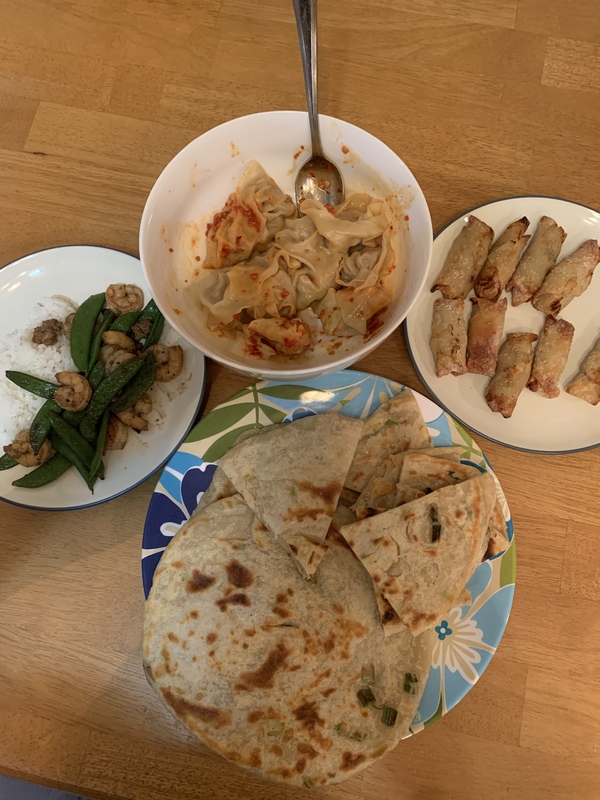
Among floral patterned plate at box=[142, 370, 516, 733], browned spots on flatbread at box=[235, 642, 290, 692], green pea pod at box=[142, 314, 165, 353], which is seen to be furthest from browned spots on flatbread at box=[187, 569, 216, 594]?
green pea pod at box=[142, 314, 165, 353]

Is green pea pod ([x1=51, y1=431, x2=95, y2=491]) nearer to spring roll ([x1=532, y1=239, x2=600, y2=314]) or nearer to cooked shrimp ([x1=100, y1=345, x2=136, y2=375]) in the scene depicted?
cooked shrimp ([x1=100, y1=345, x2=136, y2=375])

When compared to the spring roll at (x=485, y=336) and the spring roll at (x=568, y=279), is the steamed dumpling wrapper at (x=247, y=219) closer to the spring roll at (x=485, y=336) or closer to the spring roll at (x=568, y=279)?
the spring roll at (x=485, y=336)

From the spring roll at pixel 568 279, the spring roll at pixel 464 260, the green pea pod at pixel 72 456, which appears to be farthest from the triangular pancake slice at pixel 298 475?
the spring roll at pixel 568 279

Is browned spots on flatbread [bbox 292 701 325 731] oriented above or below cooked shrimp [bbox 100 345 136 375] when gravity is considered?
below

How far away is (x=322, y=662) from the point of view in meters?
1.61

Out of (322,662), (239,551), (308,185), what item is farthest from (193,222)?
(322,662)

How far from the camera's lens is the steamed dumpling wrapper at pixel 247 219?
166cm

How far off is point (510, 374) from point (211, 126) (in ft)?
5.17

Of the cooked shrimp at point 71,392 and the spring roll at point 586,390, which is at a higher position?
the spring roll at point 586,390

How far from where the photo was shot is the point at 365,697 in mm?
1596

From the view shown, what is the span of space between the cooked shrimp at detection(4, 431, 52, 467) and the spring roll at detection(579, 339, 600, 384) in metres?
1.97

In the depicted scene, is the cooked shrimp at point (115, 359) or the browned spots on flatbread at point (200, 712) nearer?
the browned spots on flatbread at point (200, 712)

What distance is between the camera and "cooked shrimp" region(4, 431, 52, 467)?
189cm

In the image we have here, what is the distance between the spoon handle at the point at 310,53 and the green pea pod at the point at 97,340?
38.6 inches
